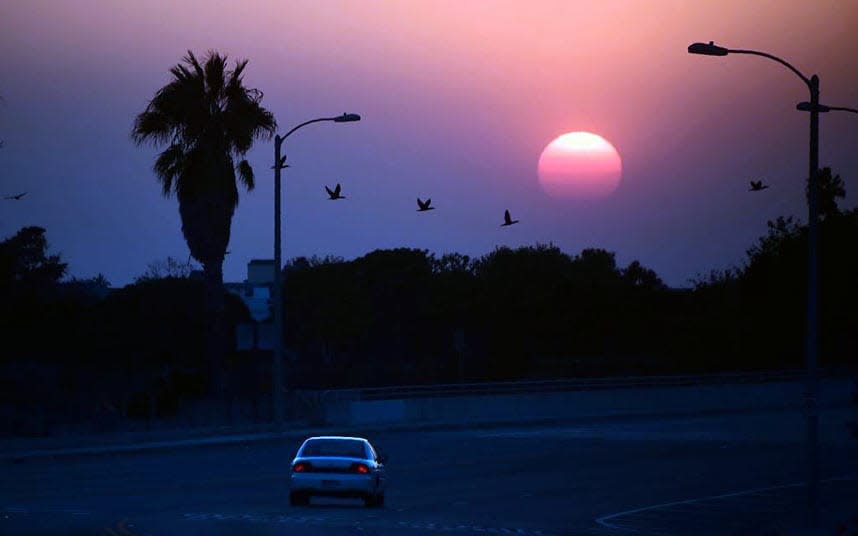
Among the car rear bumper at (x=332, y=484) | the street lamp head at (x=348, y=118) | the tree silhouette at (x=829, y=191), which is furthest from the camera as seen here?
the tree silhouette at (x=829, y=191)

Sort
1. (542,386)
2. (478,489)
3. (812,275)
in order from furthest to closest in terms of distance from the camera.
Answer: (542,386), (478,489), (812,275)

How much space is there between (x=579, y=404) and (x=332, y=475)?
122ft

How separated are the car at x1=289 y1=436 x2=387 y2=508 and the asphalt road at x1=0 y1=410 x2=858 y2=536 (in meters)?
0.36

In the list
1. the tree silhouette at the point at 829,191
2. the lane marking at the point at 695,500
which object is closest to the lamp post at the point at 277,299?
the lane marking at the point at 695,500

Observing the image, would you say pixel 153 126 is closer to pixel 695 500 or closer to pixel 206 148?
pixel 206 148

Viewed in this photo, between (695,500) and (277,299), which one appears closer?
(695,500)

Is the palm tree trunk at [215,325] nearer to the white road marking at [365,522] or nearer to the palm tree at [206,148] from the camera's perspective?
the palm tree at [206,148]

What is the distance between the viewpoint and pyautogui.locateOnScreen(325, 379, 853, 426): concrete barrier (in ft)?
172

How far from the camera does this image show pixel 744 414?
62.1 meters

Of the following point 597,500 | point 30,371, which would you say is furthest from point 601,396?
point 597,500

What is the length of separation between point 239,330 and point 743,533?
29898 mm

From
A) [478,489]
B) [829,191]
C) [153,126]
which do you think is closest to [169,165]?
[153,126]

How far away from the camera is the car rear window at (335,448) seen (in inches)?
965

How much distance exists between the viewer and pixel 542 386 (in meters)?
59.9
